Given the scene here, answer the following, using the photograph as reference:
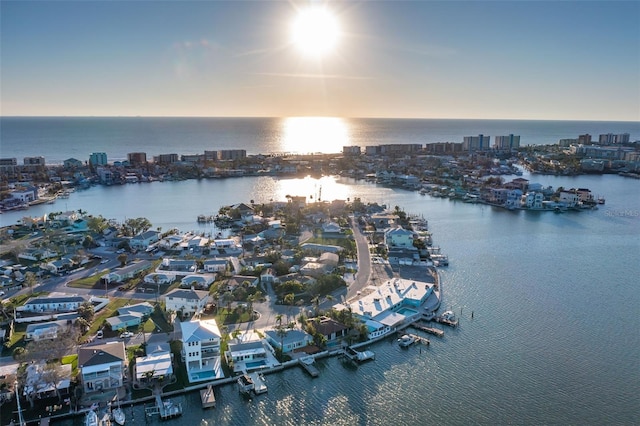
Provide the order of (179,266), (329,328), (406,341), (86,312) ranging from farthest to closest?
(179,266)
(86,312)
(406,341)
(329,328)

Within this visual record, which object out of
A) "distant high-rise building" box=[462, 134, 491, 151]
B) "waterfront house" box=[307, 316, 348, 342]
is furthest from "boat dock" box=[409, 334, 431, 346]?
"distant high-rise building" box=[462, 134, 491, 151]

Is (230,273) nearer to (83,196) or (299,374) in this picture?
(299,374)

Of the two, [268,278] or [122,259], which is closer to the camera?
[268,278]

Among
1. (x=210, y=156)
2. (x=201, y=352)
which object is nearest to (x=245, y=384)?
(x=201, y=352)

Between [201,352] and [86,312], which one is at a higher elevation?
[86,312]

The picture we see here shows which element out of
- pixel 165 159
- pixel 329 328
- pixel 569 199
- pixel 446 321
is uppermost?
pixel 165 159

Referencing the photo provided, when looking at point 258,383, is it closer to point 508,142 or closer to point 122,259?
point 122,259

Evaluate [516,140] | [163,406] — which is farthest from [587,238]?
[516,140]

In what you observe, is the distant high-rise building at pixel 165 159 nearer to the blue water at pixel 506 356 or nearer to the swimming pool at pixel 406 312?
the blue water at pixel 506 356
